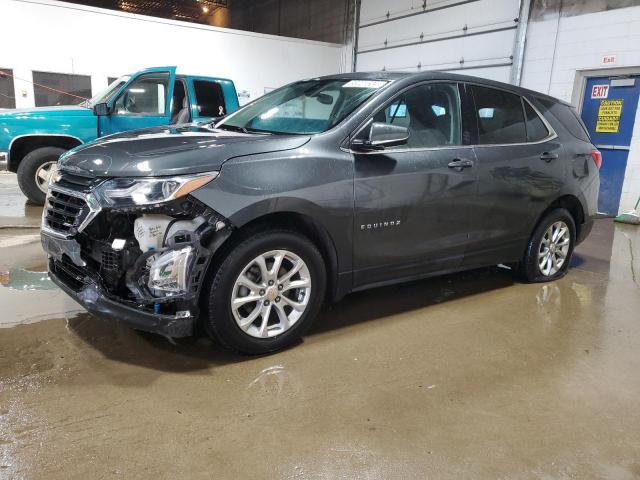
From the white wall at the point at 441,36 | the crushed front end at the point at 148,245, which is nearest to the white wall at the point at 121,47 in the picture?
the white wall at the point at 441,36

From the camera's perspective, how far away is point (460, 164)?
335cm

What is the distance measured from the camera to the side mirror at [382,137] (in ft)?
9.30

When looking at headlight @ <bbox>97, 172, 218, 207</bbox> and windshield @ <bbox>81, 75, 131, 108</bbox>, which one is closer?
headlight @ <bbox>97, 172, 218, 207</bbox>

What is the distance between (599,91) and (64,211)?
8415mm

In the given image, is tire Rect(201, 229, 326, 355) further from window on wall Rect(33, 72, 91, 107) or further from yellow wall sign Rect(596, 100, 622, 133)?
window on wall Rect(33, 72, 91, 107)

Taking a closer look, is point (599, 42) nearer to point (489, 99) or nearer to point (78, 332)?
point (489, 99)

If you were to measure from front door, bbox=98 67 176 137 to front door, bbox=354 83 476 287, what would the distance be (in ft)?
15.2

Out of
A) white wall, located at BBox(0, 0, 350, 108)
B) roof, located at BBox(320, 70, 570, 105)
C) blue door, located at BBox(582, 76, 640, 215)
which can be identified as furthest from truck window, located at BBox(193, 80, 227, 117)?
blue door, located at BBox(582, 76, 640, 215)

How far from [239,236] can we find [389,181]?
1011mm

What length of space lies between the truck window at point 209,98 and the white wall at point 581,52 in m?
5.73

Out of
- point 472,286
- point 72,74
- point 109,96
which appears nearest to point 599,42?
point 472,286

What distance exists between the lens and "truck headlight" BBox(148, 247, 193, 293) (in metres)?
2.42

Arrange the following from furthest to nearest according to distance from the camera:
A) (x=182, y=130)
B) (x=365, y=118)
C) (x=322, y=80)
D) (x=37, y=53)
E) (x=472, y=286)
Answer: (x=37, y=53), (x=472, y=286), (x=322, y=80), (x=182, y=130), (x=365, y=118)

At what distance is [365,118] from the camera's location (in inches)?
117
